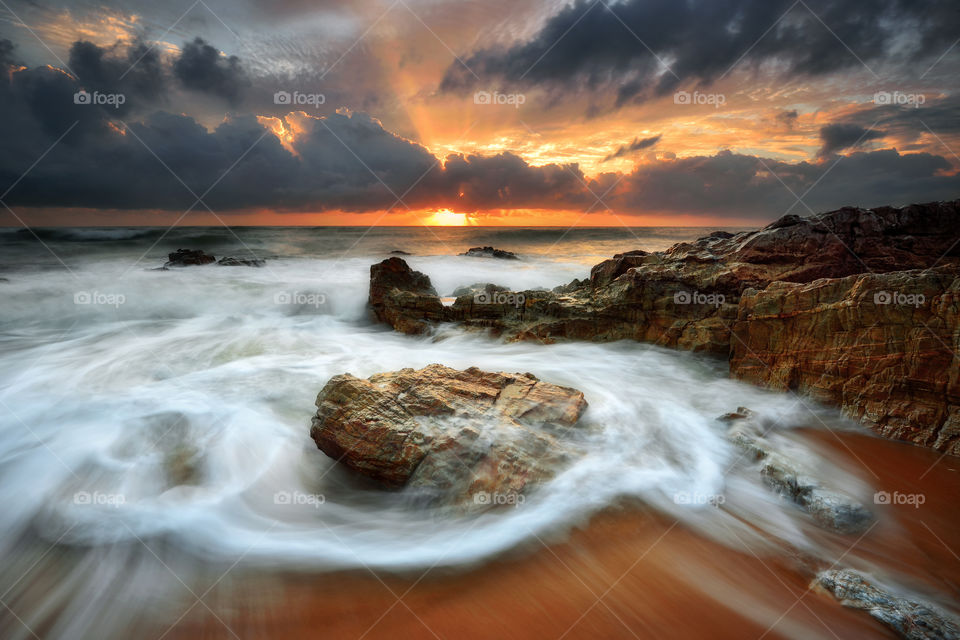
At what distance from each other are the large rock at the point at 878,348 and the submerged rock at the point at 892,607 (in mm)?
2579

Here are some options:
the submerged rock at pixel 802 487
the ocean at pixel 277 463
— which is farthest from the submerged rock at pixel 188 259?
the submerged rock at pixel 802 487

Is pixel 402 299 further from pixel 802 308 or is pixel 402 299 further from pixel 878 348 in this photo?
pixel 878 348

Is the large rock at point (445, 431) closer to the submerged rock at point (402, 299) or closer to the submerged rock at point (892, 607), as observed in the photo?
the submerged rock at point (892, 607)

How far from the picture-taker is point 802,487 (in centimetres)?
337

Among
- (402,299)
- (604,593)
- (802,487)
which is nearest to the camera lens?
(604,593)

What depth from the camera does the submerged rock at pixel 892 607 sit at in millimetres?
2191

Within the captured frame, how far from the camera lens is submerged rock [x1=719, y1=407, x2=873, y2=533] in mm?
3049

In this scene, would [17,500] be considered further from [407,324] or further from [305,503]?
[407,324]

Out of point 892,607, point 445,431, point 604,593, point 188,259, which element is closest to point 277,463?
point 445,431

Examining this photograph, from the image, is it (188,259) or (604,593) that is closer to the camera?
(604,593)

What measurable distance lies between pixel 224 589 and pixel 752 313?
270 inches

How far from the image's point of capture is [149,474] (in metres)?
3.93

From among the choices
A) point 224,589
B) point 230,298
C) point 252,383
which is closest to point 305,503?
point 224,589

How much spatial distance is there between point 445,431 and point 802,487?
320 cm
